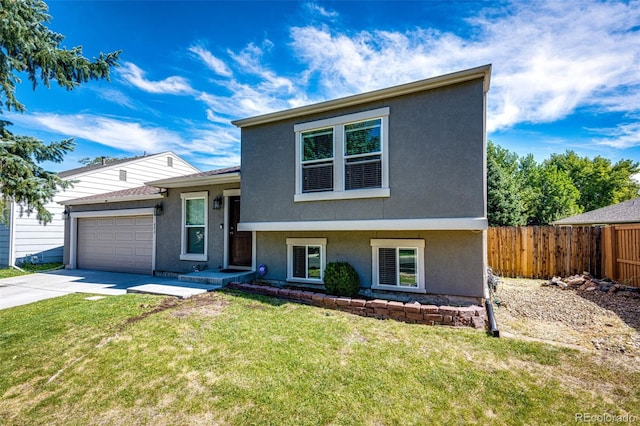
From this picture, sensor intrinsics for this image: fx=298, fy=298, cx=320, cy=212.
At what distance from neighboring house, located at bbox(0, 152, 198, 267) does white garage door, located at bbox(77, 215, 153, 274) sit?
1.53 m

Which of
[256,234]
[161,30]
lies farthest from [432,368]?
[161,30]

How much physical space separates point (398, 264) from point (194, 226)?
262 inches

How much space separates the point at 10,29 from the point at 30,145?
2490mm

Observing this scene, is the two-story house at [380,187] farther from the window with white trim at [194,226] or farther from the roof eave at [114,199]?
the roof eave at [114,199]

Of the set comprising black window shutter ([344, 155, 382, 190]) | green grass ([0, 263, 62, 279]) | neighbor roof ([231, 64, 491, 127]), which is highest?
neighbor roof ([231, 64, 491, 127])

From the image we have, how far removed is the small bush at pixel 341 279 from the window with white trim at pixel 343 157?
1.60 metres

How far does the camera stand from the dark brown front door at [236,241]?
8930 mm

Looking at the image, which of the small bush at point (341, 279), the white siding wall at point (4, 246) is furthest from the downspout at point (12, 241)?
the small bush at point (341, 279)

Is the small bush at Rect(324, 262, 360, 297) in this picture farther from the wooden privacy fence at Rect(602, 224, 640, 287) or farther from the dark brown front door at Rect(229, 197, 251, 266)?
the wooden privacy fence at Rect(602, 224, 640, 287)

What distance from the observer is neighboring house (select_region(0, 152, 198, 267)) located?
42.3 feet

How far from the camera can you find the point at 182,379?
11.5 feet

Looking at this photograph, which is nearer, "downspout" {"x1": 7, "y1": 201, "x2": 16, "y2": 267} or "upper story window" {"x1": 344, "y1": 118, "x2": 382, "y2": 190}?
"upper story window" {"x1": 344, "y1": 118, "x2": 382, "y2": 190}

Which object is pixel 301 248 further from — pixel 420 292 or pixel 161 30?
pixel 161 30

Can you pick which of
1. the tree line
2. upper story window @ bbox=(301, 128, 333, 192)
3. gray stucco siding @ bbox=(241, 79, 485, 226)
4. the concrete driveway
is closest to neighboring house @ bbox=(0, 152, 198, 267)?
the concrete driveway
